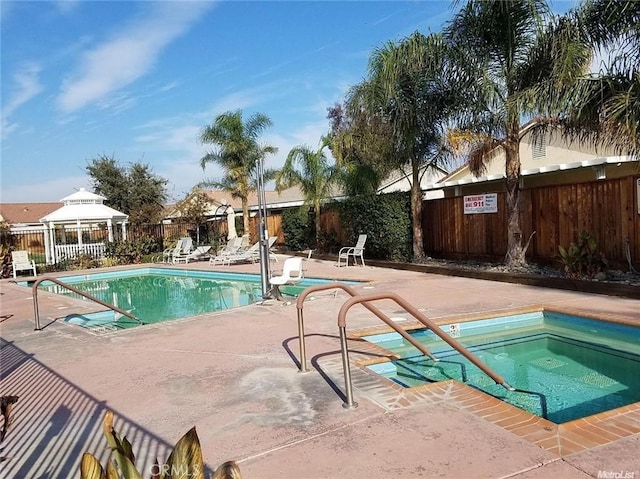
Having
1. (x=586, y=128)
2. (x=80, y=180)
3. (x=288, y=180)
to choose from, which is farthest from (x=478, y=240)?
(x=80, y=180)

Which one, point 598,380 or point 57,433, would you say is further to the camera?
point 598,380

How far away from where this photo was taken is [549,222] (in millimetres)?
12039

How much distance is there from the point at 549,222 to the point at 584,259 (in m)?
2.01

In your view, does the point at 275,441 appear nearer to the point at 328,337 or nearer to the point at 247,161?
the point at 328,337

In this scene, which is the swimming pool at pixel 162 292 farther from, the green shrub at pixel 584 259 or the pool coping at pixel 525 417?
the pool coping at pixel 525 417

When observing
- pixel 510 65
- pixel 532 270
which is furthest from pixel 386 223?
pixel 510 65

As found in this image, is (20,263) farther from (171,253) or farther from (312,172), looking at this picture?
(312,172)

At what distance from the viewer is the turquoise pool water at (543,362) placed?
516cm

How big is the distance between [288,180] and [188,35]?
7883mm

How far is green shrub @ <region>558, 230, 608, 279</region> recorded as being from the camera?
10062 mm

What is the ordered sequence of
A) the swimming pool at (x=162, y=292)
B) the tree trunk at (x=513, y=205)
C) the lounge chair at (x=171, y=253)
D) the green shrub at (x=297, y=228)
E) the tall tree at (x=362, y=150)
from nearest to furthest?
1. the swimming pool at (x=162, y=292)
2. the tree trunk at (x=513, y=205)
3. the tall tree at (x=362, y=150)
4. the lounge chair at (x=171, y=253)
5. the green shrub at (x=297, y=228)

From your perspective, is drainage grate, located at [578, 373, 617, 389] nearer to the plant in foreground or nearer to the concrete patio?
the concrete patio

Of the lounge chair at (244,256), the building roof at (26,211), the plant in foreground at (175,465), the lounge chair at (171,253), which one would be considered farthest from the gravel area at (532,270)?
the building roof at (26,211)

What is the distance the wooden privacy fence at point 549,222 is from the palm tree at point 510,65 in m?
0.74
